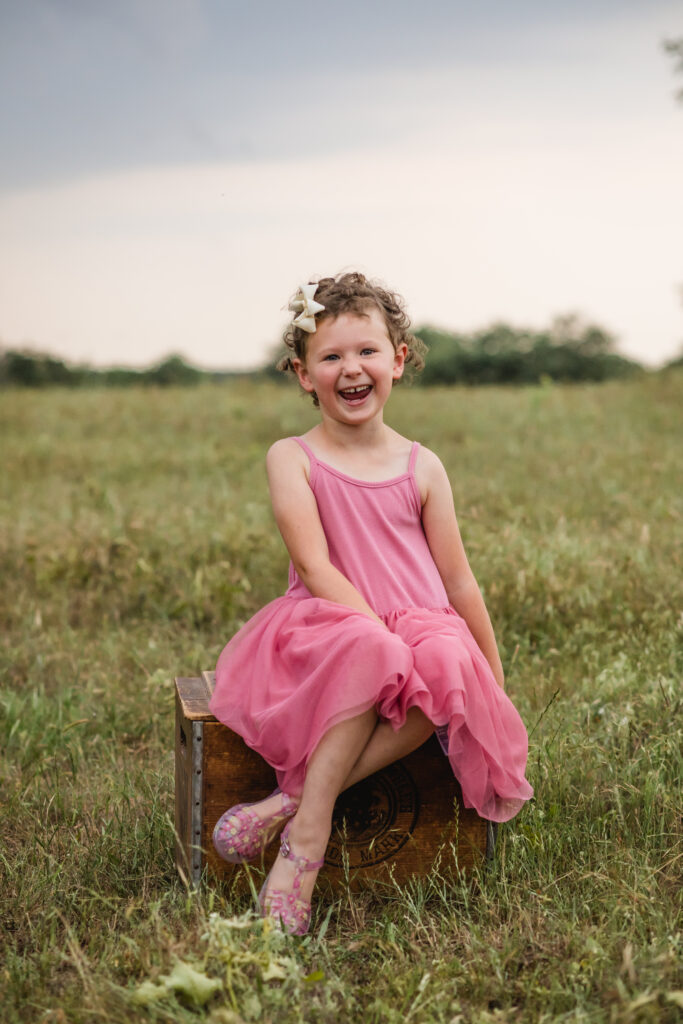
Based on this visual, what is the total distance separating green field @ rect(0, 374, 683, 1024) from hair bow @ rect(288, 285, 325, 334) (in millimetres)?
1421

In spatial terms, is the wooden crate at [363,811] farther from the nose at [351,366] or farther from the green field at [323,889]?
the nose at [351,366]

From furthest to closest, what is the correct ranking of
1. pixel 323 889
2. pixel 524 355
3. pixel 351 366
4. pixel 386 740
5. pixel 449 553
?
pixel 524 355, pixel 449 553, pixel 351 366, pixel 323 889, pixel 386 740

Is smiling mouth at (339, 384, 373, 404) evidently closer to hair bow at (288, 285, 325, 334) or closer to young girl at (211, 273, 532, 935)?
young girl at (211, 273, 532, 935)

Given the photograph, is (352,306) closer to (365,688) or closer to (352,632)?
(352,632)

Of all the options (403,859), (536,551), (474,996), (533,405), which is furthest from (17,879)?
(533,405)

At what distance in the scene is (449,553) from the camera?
2.88m

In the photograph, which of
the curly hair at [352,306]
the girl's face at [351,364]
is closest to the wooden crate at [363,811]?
the girl's face at [351,364]

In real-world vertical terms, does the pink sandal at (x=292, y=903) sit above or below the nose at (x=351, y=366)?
below

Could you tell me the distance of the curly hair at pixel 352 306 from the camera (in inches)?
111

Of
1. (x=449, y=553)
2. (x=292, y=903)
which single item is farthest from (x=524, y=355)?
(x=292, y=903)

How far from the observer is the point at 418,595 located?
9.11 feet

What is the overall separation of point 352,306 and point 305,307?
4.9 inches

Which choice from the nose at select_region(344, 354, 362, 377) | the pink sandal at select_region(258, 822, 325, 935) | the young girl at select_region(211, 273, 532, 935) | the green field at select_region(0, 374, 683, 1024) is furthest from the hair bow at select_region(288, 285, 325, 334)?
the green field at select_region(0, 374, 683, 1024)

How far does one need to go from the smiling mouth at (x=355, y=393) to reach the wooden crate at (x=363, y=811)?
0.89 metres
